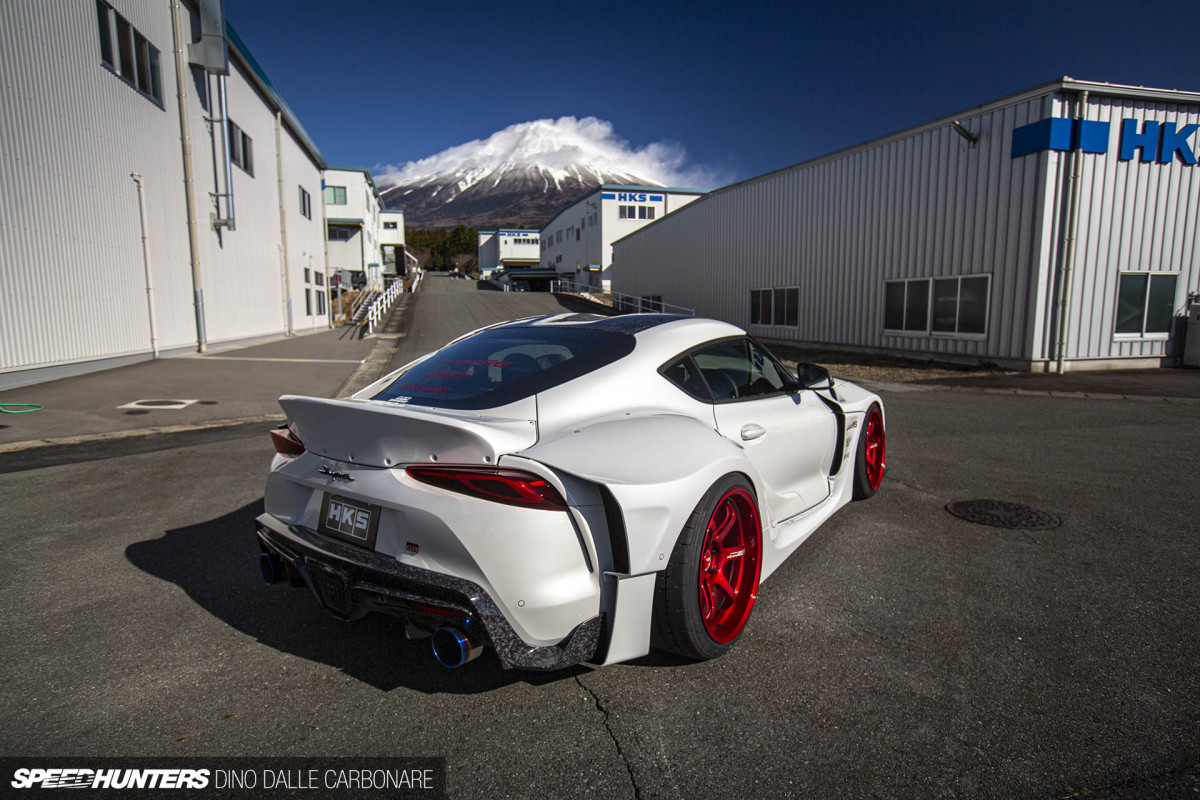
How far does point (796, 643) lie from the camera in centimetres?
279

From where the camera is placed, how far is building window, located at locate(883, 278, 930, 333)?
1564 cm

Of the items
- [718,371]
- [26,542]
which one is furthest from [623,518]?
[26,542]

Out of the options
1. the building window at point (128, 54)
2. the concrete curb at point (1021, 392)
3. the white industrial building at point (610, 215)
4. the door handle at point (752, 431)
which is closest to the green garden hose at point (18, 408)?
the building window at point (128, 54)

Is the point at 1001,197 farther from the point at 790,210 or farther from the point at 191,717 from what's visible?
the point at 191,717

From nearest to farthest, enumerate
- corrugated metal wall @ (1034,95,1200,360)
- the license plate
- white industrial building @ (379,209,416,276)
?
the license plate, corrugated metal wall @ (1034,95,1200,360), white industrial building @ (379,209,416,276)

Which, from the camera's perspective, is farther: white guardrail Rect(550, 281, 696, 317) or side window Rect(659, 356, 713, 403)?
white guardrail Rect(550, 281, 696, 317)

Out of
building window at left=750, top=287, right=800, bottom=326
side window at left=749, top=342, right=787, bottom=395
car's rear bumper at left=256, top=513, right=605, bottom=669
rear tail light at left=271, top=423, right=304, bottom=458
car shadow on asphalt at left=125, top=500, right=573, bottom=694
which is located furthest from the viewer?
building window at left=750, top=287, right=800, bottom=326

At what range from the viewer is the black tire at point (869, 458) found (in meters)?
4.50

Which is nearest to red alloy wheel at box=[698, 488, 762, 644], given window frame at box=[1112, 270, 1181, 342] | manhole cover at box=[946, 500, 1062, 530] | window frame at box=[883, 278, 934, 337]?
manhole cover at box=[946, 500, 1062, 530]

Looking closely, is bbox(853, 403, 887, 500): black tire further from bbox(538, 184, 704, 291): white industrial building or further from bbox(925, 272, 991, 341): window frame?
bbox(538, 184, 704, 291): white industrial building

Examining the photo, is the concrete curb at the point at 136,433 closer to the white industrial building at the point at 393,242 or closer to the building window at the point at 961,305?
the building window at the point at 961,305

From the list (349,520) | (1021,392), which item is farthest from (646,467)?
(1021,392)

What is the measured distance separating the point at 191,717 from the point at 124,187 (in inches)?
558

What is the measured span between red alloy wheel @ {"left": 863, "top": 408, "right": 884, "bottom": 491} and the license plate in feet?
11.2
